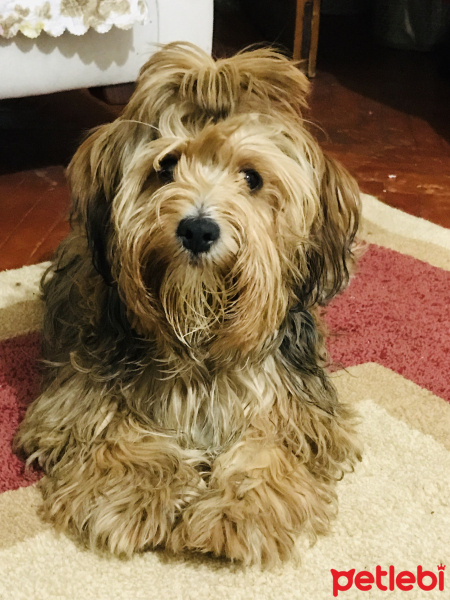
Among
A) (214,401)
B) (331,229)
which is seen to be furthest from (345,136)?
(214,401)

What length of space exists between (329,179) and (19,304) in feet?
2.82

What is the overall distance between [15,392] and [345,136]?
2.12m

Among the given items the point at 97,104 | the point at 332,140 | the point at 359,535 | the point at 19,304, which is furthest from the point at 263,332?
the point at 97,104

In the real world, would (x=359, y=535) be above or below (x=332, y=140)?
above

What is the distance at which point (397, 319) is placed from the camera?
63.4 inches

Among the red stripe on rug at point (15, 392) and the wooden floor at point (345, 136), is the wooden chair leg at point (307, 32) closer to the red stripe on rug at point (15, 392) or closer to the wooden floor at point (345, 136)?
the wooden floor at point (345, 136)

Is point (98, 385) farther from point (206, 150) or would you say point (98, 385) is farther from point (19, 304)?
point (19, 304)

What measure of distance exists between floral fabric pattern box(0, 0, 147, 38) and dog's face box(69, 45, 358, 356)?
3.38 ft

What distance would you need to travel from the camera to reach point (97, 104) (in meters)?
3.16

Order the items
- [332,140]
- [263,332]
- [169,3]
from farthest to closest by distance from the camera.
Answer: [332,140] < [169,3] < [263,332]

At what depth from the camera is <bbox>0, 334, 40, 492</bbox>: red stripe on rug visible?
3.69 feet

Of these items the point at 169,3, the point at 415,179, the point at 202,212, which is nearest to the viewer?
the point at 202,212

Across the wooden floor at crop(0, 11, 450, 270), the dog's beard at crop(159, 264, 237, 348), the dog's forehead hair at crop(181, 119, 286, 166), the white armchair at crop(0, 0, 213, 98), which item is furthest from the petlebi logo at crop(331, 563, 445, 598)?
the white armchair at crop(0, 0, 213, 98)

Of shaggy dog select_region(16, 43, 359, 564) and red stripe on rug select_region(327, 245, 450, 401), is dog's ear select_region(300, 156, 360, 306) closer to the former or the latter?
shaggy dog select_region(16, 43, 359, 564)
